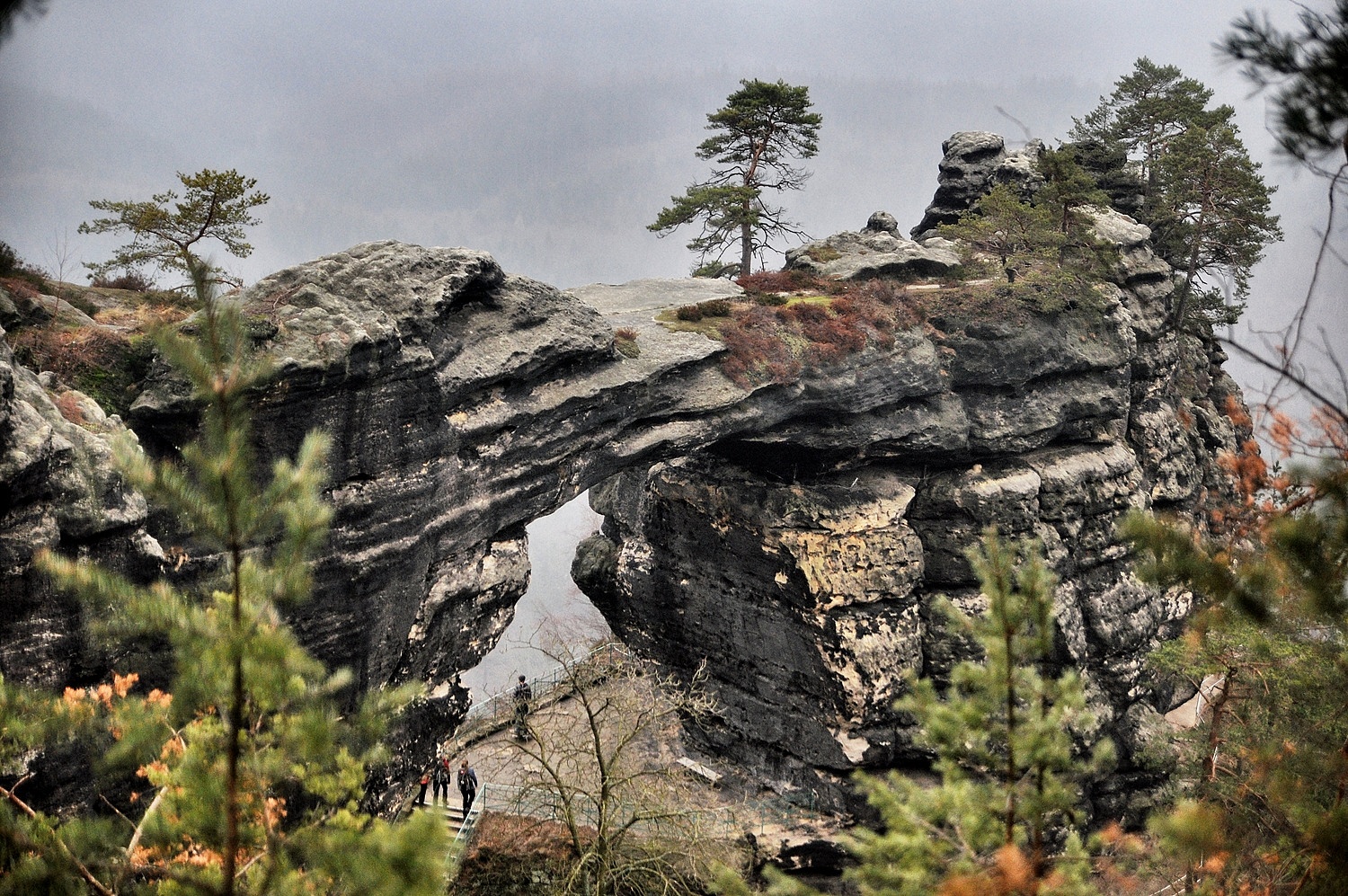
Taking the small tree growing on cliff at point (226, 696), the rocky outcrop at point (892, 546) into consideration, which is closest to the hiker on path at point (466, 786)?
the rocky outcrop at point (892, 546)

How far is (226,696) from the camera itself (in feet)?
14.0

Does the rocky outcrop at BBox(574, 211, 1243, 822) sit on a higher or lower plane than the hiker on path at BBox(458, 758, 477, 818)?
higher

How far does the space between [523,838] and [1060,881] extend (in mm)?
17322

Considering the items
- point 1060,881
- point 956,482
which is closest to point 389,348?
point 1060,881

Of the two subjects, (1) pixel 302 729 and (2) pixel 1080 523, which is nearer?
(1) pixel 302 729

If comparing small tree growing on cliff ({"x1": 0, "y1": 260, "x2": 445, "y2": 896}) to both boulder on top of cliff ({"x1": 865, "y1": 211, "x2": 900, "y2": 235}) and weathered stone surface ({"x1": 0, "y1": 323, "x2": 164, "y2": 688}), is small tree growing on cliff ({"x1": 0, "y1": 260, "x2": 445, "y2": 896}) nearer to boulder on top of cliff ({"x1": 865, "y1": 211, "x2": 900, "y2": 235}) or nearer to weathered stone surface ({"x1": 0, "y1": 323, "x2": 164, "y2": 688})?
weathered stone surface ({"x1": 0, "y1": 323, "x2": 164, "y2": 688})

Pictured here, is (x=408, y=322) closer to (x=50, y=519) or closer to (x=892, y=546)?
(x=50, y=519)

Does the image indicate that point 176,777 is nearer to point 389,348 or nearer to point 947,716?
point 947,716

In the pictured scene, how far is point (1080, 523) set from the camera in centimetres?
2275

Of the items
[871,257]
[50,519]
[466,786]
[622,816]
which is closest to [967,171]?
[871,257]

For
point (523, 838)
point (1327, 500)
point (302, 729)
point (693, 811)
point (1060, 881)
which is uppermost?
point (1327, 500)

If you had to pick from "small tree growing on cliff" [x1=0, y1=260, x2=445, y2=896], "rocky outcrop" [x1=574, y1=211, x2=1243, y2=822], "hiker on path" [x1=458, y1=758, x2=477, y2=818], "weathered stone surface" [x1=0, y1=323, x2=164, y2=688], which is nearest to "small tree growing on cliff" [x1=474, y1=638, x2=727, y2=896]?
"hiker on path" [x1=458, y1=758, x2=477, y2=818]

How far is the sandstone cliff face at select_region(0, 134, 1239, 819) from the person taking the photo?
1282cm

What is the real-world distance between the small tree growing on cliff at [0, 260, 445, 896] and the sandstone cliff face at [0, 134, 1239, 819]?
6418 mm
